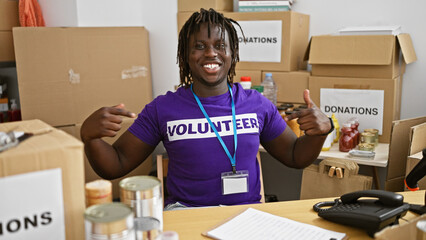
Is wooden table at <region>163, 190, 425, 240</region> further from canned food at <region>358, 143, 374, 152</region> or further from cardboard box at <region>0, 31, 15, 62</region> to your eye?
cardboard box at <region>0, 31, 15, 62</region>

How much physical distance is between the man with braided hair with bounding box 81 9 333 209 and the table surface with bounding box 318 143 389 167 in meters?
0.56

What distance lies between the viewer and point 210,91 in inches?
66.7

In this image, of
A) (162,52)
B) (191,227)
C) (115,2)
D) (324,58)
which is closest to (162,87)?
(162,52)

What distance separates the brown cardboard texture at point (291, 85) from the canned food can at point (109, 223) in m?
1.90

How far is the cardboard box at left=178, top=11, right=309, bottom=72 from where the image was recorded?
2.49 metres

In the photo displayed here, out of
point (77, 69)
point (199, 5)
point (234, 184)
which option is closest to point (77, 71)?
point (77, 69)

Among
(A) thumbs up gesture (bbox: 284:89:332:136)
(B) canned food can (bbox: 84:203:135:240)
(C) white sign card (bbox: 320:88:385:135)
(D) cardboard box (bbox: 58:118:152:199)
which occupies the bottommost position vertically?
(D) cardboard box (bbox: 58:118:152:199)

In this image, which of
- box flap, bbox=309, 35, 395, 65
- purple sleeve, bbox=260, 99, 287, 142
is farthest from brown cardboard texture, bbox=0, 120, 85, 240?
box flap, bbox=309, 35, 395, 65

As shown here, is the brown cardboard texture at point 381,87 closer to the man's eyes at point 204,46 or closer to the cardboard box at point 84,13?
the man's eyes at point 204,46

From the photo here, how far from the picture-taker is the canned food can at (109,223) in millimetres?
744

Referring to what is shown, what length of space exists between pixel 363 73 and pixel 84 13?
1.79 metres

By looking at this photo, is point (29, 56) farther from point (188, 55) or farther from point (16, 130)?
point (16, 130)

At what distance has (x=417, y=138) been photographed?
6.38 ft

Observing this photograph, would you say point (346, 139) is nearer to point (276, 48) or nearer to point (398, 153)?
point (398, 153)
